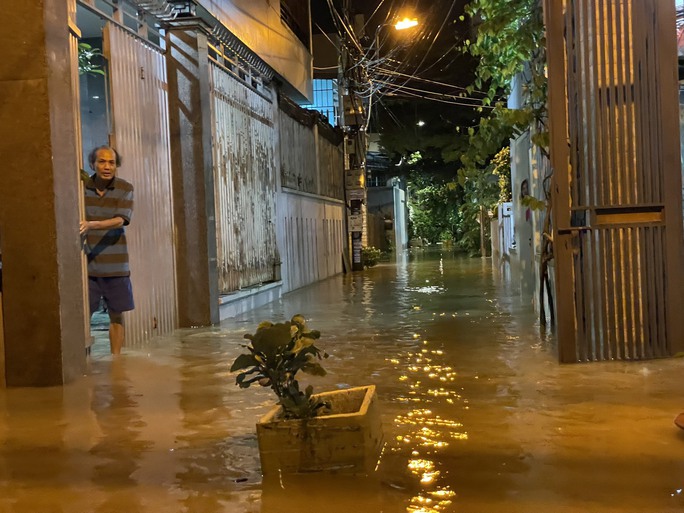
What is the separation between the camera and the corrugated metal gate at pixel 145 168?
7.50 metres

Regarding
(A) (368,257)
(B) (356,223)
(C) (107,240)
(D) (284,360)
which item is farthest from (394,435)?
(A) (368,257)

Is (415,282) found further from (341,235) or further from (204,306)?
(204,306)

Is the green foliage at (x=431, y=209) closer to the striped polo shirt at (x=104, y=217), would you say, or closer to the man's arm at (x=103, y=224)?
the striped polo shirt at (x=104, y=217)

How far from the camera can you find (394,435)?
13.3 ft

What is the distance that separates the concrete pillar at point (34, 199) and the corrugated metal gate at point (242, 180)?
4.23 meters

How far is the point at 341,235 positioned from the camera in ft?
68.0

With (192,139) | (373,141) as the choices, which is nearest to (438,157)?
(373,141)

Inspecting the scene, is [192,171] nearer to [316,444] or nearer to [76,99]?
[76,99]

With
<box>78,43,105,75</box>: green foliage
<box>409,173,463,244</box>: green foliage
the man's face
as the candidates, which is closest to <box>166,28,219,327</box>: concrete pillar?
<box>78,43,105,75</box>: green foliage

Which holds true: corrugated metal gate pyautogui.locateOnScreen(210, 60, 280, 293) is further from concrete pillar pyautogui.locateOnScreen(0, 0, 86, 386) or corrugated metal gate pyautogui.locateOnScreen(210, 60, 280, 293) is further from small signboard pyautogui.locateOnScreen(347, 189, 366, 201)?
small signboard pyautogui.locateOnScreen(347, 189, 366, 201)

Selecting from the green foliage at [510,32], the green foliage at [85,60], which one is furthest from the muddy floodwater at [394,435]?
the green foliage at [85,60]

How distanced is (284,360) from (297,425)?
1.10 ft

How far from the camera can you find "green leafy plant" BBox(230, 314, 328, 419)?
11.5 ft

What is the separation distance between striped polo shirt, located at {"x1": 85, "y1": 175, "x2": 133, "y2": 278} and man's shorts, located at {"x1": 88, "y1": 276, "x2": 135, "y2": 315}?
0.22ft
